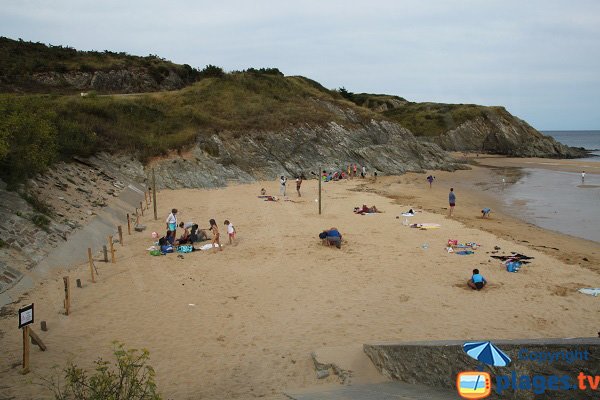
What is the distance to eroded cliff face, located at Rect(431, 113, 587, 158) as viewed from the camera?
77.8 meters

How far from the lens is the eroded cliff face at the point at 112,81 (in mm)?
49969

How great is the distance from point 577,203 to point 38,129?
32361 millimetres

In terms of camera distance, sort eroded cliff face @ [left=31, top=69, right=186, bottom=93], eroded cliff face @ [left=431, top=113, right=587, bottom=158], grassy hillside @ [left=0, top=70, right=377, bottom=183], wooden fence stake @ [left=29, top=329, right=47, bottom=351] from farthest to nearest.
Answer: eroded cliff face @ [left=431, top=113, right=587, bottom=158], eroded cliff face @ [left=31, top=69, right=186, bottom=93], grassy hillside @ [left=0, top=70, right=377, bottom=183], wooden fence stake @ [left=29, top=329, right=47, bottom=351]

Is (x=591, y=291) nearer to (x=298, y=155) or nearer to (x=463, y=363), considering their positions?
(x=463, y=363)

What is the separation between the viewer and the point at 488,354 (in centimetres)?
574

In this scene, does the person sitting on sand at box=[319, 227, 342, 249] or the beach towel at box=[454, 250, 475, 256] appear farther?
the person sitting on sand at box=[319, 227, 342, 249]

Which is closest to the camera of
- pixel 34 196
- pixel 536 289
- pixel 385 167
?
pixel 536 289

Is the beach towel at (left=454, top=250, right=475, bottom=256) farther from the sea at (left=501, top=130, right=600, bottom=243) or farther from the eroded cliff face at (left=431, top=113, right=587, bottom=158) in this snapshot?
the eroded cliff face at (left=431, top=113, right=587, bottom=158)

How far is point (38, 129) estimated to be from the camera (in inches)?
742

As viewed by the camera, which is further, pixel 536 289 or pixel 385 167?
pixel 385 167

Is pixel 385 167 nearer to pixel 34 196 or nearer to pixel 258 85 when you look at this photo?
pixel 258 85

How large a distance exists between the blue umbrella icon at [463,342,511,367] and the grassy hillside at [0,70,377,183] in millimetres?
15898

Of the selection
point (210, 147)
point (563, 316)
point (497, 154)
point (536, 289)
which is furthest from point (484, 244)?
point (497, 154)

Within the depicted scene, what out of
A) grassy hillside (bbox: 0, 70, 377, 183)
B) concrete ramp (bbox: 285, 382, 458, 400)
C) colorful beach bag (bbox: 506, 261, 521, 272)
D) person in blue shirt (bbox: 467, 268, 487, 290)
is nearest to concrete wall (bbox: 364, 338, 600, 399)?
concrete ramp (bbox: 285, 382, 458, 400)
